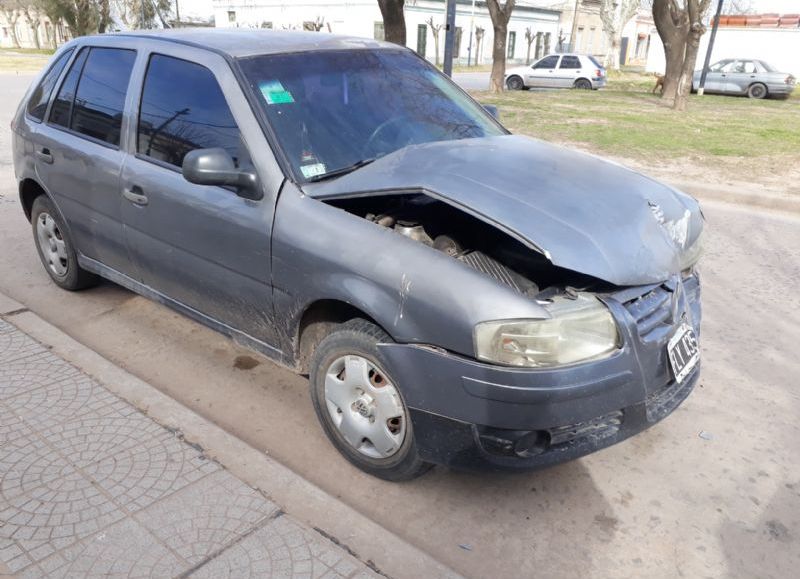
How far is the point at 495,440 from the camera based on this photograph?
8.50 ft

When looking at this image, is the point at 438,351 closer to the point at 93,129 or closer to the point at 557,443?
the point at 557,443

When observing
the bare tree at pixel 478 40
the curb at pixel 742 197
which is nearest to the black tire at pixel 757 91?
the curb at pixel 742 197

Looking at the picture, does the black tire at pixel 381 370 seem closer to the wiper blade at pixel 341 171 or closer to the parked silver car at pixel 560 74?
the wiper blade at pixel 341 171

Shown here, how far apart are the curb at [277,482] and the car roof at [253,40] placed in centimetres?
181

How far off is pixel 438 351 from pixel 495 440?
404 mm

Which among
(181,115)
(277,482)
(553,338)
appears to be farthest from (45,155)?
(553,338)

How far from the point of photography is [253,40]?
3736 millimetres

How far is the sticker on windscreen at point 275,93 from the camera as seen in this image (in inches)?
131

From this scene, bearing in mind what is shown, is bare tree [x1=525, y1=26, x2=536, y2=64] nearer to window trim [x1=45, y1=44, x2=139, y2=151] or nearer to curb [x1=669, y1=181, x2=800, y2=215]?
curb [x1=669, y1=181, x2=800, y2=215]

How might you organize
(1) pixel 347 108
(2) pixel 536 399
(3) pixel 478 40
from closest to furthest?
(2) pixel 536 399 < (1) pixel 347 108 < (3) pixel 478 40

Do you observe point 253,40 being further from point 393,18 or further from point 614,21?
point 614,21

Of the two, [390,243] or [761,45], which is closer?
[390,243]

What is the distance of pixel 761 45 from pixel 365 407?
41.3 metres

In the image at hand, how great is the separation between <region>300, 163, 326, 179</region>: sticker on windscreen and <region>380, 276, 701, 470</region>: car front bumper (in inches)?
37.9
